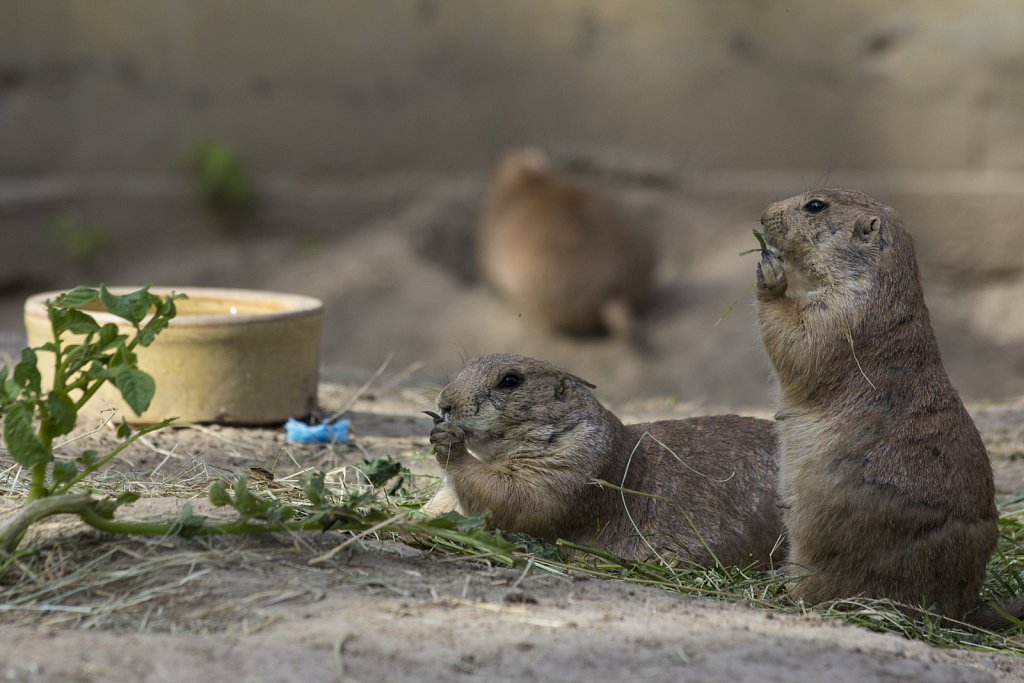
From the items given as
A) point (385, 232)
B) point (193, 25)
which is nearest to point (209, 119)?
point (193, 25)

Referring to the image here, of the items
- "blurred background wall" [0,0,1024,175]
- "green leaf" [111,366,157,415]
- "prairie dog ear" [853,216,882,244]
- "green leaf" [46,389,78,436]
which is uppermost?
"blurred background wall" [0,0,1024,175]

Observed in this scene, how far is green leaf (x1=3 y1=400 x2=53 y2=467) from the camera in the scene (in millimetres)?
3129

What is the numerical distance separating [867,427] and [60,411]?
2.37 meters

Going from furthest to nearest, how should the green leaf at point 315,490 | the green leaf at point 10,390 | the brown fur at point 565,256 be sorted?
the brown fur at point 565,256
the green leaf at point 315,490
the green leaf at point 10,390

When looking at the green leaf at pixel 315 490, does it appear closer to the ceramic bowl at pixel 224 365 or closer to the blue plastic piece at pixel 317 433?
the blue plastic piece at pixel 317 433

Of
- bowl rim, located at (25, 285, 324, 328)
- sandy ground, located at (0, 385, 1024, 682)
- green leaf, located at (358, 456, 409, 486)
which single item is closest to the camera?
sandy ground, located at (0, 385, 1024, 682)

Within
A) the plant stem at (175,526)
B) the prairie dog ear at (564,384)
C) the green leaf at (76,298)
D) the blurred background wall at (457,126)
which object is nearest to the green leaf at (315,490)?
the plant stem at (175,526)

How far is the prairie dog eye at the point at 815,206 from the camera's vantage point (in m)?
4.04

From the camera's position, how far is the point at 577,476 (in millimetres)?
3947

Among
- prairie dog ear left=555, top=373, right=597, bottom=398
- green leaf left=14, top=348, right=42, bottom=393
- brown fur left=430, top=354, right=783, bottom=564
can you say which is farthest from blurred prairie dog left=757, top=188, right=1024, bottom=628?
green leaf left=14, top=348, right=42, bottom=393

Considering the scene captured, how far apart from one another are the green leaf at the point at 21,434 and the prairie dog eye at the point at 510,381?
149 cm

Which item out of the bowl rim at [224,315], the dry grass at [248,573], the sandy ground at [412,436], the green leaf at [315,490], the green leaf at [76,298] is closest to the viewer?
the sandy ground at [412,436]

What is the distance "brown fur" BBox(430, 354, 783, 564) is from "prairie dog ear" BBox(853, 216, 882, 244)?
2.96 feet

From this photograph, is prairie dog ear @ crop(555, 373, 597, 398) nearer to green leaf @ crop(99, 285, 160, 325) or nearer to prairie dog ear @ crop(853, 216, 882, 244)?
prairie dog ear @ crop(853, 216, 882, 244)
